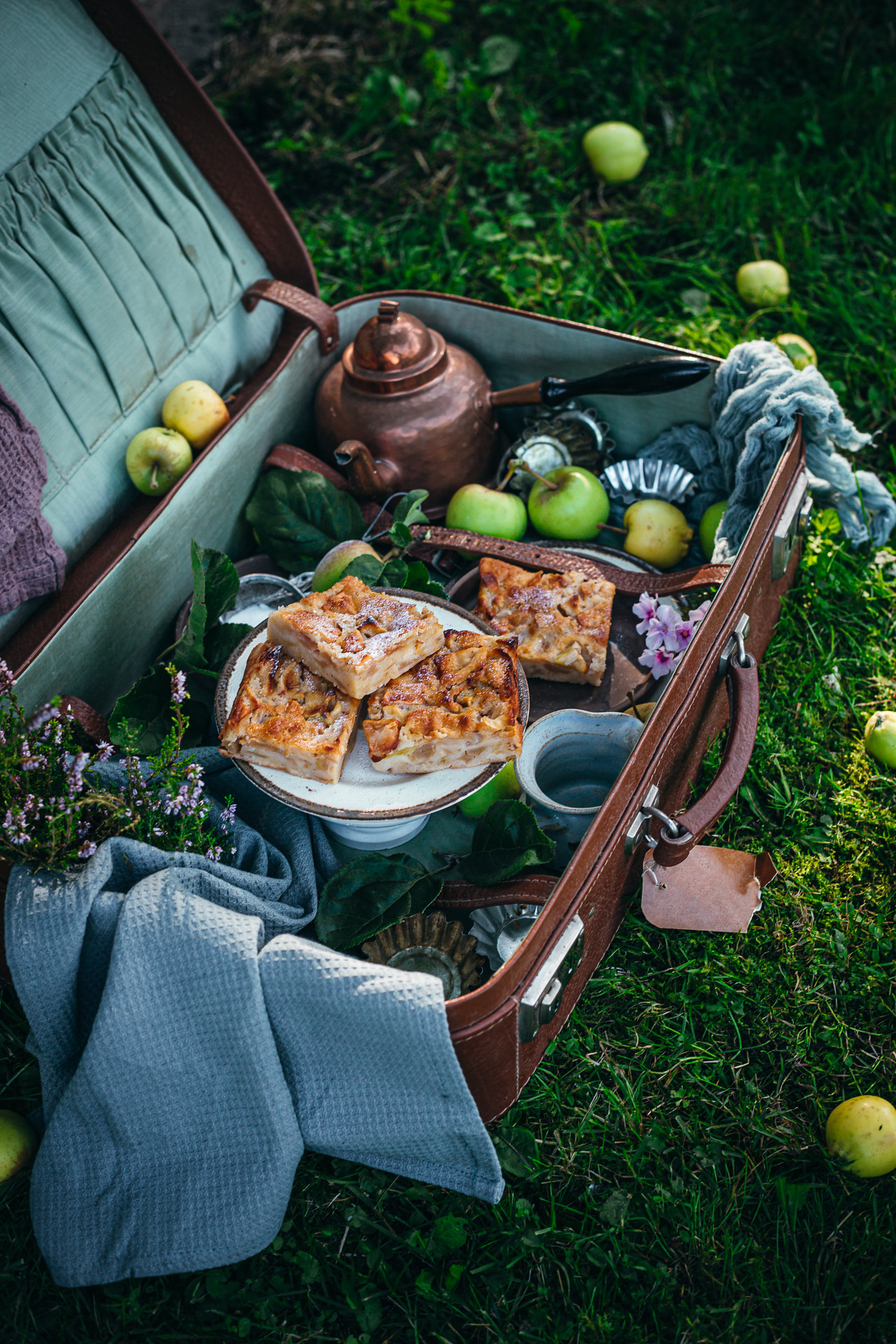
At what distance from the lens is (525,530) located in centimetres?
295

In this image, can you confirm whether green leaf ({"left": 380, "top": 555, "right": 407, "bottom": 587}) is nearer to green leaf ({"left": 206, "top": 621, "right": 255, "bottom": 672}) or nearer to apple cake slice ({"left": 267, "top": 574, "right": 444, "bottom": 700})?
apple cake slice ({"left": 267, "top": 574, "right": 444, "bottom": 700})

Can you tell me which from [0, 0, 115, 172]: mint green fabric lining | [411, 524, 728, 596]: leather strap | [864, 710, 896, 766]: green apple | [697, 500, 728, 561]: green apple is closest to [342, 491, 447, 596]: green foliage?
[411, 524, 728, 596]: leather strap

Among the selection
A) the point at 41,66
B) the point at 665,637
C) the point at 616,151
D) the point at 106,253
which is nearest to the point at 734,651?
the point at 665,637

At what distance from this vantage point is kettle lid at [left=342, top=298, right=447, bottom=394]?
276 cm

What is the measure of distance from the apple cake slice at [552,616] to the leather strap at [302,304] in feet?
3.29

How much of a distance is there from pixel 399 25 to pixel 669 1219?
17.4 feet

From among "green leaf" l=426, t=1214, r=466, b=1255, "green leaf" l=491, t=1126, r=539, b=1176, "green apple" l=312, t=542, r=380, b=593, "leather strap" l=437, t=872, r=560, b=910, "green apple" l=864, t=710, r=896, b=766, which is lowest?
"green apple" l=864, t=710, r=896, b=766

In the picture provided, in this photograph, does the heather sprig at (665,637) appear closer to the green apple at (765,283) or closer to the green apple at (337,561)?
the green apple at (337,561)

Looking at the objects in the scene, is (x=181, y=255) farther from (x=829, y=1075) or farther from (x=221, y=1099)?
(x=829, y=1075)

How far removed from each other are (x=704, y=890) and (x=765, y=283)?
104 inches

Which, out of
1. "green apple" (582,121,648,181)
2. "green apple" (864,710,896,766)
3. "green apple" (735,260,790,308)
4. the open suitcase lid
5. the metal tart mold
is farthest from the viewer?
"green apple" (582,121,648,181)

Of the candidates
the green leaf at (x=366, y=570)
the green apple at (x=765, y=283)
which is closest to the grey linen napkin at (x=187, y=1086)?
the green leaf at (x=366, y=570)

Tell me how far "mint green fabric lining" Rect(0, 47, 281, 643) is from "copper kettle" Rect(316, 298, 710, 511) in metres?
0.51

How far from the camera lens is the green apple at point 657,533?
282 centimetres
